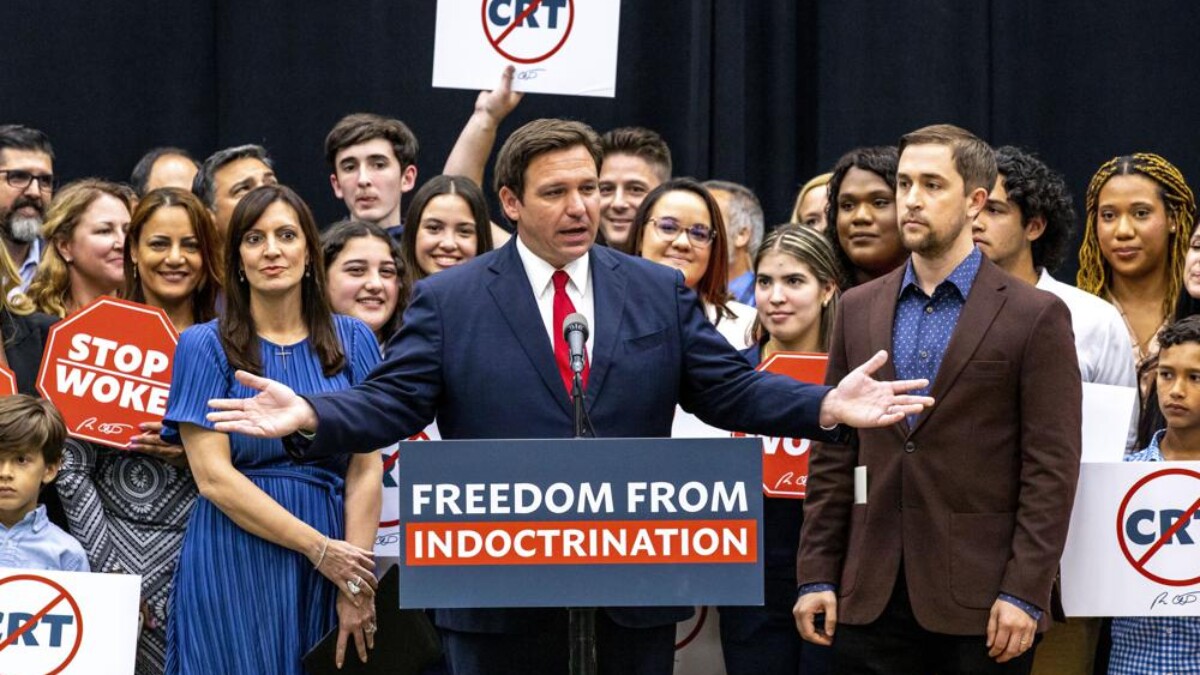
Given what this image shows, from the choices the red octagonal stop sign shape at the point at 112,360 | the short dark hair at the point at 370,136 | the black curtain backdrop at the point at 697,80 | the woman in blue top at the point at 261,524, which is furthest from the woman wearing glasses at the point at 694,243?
the black curtain backdrop at the point at 697,80

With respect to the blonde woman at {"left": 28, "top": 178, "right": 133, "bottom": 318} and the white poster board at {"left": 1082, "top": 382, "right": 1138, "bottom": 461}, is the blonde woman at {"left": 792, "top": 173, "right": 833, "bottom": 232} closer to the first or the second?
the white poster board at {"left": 1082, "top": 382, "right": 1138, "bottom": 461}

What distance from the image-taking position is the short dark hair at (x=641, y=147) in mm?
6469

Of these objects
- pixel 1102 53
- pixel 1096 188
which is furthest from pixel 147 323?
pixel 1102 53

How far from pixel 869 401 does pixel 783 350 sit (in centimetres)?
158

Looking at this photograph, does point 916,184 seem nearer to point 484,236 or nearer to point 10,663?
point 484,236

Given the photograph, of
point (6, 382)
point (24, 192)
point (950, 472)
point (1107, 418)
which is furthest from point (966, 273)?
point (24, 192)

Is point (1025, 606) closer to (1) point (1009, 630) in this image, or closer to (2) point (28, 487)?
(1) point (1009, 630)

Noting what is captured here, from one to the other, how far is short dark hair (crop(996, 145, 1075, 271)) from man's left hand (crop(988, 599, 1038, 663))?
1591 mm

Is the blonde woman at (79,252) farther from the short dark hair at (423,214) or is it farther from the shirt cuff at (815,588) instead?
the shirt cuff at (815,588)

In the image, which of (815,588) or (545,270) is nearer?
(545,270)

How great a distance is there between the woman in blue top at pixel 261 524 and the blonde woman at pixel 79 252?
96 cm

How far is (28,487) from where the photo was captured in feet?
15.3

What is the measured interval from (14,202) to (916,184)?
343cm

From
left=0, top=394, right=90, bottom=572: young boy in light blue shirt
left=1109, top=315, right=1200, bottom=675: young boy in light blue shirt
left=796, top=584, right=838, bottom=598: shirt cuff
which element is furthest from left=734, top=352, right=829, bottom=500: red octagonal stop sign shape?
left=0, top=394, right=90, bottom=572: young boy in light blue shirt
